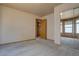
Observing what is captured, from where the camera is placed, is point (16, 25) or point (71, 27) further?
point (16, 25)

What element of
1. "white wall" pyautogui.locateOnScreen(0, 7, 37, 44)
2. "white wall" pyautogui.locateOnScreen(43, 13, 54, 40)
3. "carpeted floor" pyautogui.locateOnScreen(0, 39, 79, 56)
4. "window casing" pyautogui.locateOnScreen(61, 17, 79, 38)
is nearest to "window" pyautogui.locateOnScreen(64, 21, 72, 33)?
"window casing" pyautogui.locateOnScreen(61, 17, 79, 38)

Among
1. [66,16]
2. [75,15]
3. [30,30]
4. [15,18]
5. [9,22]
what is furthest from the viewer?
[30,30]

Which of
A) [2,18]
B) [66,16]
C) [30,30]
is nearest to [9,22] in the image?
[2,18]

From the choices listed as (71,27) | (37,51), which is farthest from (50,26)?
(37,51)

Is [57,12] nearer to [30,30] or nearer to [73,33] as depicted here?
[73,33]

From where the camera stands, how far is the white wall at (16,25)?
18.9ft

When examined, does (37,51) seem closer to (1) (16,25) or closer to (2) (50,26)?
(1) (16,25)

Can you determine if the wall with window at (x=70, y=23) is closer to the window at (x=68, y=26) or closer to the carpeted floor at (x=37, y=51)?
the window at (x=68, y=26)

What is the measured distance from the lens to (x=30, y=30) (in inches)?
316

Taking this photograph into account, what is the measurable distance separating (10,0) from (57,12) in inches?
154

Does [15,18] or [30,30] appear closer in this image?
[15,18]

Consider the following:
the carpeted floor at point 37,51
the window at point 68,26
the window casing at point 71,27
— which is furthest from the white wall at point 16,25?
the window at point 68,26

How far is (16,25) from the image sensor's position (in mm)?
6570

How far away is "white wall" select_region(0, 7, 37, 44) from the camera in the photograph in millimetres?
5758
